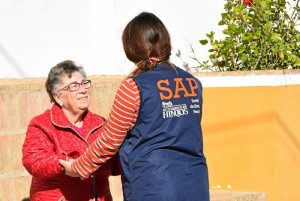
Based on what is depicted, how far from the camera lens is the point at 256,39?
24.7ft

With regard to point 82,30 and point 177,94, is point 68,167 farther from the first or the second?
point 82,30

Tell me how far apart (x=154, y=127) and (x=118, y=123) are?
0.17m

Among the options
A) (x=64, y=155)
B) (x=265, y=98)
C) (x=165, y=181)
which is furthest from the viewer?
(x=265, y=98)

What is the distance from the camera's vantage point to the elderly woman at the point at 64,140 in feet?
14.7

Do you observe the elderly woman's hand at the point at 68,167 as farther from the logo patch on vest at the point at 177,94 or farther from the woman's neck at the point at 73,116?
the logo patch on vest at the point at 177,94

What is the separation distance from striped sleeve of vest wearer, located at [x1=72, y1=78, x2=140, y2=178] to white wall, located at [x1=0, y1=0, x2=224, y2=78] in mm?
3199

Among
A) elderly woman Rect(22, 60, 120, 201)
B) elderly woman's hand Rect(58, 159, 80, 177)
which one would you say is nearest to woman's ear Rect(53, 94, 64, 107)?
elderly woman Rect(22, 60, 120, 201)

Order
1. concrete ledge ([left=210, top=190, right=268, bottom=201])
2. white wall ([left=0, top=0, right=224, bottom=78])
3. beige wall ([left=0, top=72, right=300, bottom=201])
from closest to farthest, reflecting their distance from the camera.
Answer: concrete ledge ([left=210, top=190, right=268, bottom=201])
beige wall ([left=0, top=72, right=300, bottom=201])
white wall ([left=0, top=0, right=224, bottom=78])

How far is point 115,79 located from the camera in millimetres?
7328

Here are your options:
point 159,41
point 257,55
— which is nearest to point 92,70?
point 257,55

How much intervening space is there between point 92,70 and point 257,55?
153cm

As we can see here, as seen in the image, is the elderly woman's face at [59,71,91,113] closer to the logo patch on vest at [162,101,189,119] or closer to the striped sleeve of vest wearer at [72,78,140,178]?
the striped sleeve of vest wearer at [72,78,140,178]

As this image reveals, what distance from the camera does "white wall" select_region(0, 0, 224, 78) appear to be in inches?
287

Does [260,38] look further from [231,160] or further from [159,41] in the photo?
[159,41]
